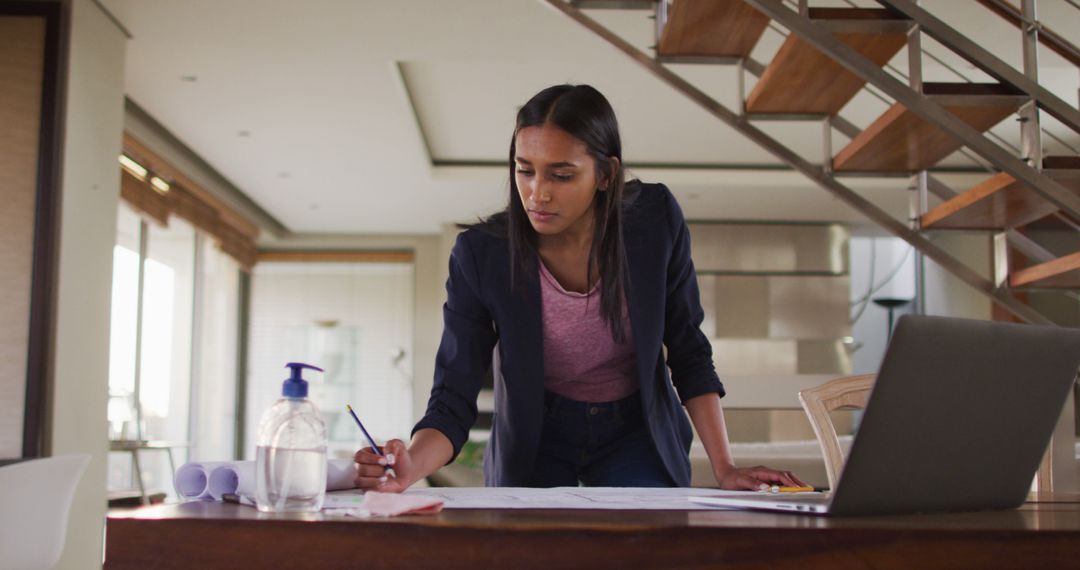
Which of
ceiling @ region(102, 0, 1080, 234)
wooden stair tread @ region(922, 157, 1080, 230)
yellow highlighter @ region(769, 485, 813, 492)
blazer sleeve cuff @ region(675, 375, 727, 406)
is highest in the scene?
ceiling @ region(102, 0, 1080, 234)

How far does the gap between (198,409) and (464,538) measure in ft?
26.0

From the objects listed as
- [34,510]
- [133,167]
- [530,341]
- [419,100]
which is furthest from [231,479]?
[133,167]

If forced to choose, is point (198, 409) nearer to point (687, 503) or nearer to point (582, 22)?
point (582, 22)

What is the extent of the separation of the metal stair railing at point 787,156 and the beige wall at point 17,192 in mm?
1912

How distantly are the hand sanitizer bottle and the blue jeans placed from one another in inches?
27.8

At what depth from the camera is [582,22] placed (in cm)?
375

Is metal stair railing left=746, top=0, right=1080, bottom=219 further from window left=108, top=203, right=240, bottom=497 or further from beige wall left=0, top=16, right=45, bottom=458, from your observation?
window left=108, top=203, right=240, bottom=497

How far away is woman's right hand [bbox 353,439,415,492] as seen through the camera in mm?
1205

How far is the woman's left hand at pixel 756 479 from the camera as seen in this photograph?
132 centimetres

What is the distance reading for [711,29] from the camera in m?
3.59

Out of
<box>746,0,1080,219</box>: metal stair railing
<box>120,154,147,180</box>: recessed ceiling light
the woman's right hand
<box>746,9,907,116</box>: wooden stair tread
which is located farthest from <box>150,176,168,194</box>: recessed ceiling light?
the woman's right hand

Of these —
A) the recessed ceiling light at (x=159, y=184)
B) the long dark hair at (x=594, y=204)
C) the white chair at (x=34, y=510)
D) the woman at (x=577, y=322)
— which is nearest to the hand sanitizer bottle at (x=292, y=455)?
the woman at (x=577, y=322)

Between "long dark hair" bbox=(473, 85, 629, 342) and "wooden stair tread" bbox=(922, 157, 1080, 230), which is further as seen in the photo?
"wooden stair tread" bbox=(922, 157, 1080, 230)

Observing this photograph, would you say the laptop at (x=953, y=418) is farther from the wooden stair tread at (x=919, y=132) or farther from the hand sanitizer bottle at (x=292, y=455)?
the wooden stair tread at (x=919, y=132)
